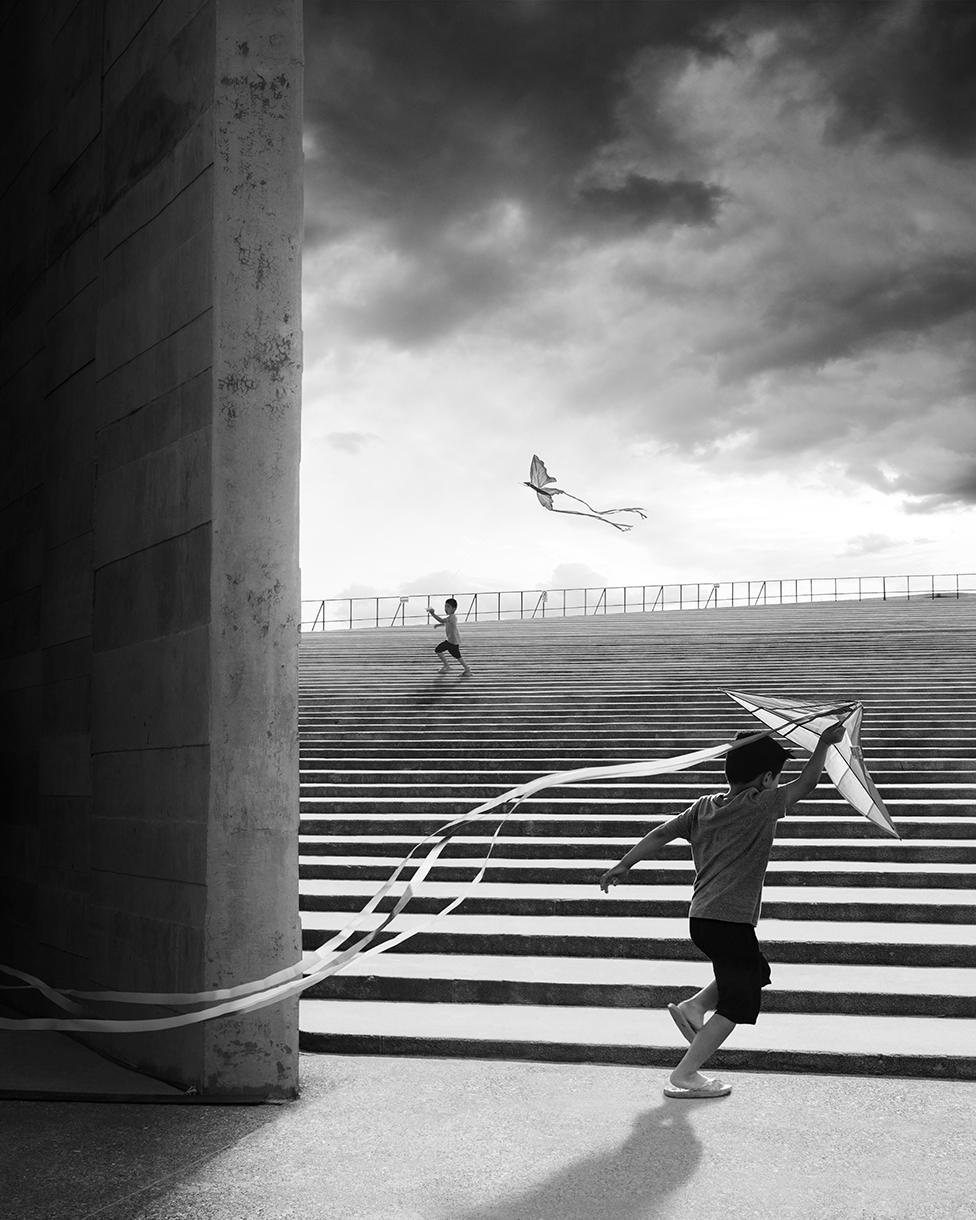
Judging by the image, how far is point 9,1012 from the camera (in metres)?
6.43

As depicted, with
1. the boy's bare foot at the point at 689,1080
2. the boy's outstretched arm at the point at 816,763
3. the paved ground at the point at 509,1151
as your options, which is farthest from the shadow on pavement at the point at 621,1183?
the boy's outstretched arm at the point at 816,763

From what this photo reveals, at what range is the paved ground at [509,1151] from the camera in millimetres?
3514

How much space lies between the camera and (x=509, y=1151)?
157 inches

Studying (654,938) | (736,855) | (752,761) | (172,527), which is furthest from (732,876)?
(172,527)

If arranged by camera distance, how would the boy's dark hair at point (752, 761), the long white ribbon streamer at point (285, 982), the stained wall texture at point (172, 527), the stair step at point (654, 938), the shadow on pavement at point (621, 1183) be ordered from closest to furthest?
1. the shadow on pavement at point (621, 1183)
2. the long white ribbon streamer at point (285, 982)
3. the boy's dark hair at point (752, 761)
4. the stained wall texture at point (172, 527)
5. the stair step at point (654, 938)

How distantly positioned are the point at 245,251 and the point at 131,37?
173 centimetres

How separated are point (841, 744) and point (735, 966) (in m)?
0.95

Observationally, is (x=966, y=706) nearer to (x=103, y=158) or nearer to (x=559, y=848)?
(x=559, y=848)

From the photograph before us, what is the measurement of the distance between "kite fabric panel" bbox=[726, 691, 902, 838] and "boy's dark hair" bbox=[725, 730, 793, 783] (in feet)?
0.31

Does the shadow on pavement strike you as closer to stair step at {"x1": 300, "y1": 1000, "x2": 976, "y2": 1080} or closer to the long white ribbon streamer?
stair step at {"x1": 300, "y1": 1000, "x2": 976, "y2": 1080}

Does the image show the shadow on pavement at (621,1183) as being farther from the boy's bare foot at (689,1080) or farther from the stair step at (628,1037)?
the stair step at (628,1037)

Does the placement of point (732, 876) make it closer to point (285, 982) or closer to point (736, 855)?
point (736, 855)

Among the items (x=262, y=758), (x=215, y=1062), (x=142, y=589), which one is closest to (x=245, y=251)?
(x=142, y=589)

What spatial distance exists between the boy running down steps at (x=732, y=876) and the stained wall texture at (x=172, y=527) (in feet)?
5.32
